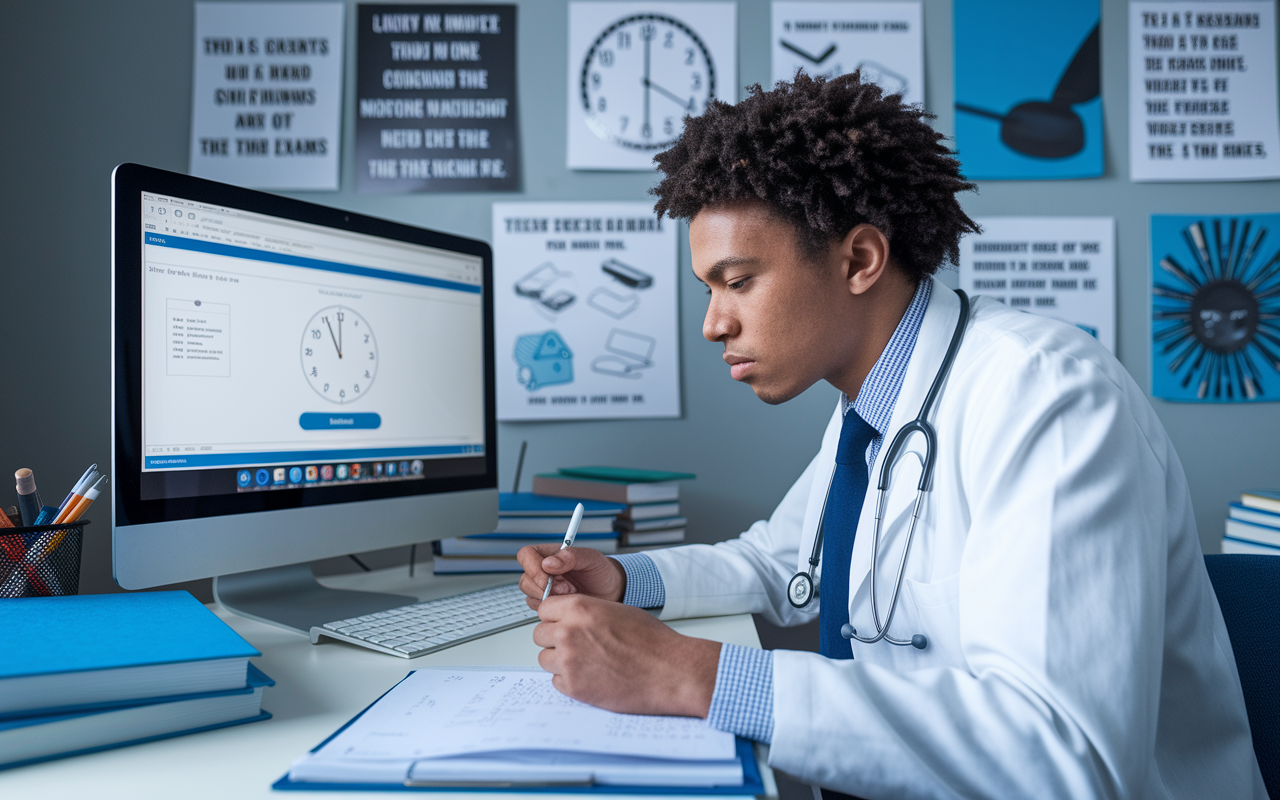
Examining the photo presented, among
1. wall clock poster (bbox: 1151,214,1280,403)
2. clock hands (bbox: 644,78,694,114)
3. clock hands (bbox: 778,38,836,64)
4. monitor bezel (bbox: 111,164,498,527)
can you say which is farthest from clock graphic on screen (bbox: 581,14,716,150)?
wall clock poster (bbox: 1151,214,1280,403)

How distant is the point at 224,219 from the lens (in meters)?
0.90

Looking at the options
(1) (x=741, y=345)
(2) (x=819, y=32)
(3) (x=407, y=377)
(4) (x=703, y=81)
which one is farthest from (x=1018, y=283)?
(3) (x=407, y=377)

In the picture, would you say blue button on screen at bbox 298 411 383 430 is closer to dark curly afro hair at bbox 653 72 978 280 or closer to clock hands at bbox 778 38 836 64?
dark curly afro hair at bbox 653 72 978 280

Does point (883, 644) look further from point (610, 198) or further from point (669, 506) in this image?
point (610, 198)

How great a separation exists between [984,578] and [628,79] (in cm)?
121

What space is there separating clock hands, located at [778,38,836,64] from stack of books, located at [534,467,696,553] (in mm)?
861

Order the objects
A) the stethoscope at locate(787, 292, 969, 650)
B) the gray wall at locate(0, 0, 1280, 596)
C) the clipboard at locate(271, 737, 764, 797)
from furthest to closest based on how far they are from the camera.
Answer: the gray wall at locate(0, 0, 1280, 596) → the stethoscope at locate(787, 292, 969, 650) → the clipboard at locate(271, 737, 764, 797)

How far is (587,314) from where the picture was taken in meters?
1.50

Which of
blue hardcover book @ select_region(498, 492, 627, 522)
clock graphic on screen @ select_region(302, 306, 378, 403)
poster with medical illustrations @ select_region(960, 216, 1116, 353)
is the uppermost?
poster with medical illustrations @ select_region(960, 216, 1116, 353)

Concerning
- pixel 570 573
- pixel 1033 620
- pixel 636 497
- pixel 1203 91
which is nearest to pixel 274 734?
pixel 570 573

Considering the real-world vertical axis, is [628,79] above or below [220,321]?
above

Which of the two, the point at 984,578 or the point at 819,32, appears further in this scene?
the point at 819,32

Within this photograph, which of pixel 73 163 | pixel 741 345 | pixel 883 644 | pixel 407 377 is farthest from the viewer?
pixel 73 163

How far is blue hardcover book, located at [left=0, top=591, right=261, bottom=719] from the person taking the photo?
55 cm
